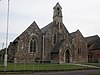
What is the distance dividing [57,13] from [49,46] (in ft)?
32.7

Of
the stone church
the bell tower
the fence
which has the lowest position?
the fence

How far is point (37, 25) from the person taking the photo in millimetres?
52531

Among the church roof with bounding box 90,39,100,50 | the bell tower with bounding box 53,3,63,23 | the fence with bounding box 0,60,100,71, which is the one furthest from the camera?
the church roof with bounding box 90,39,100,50

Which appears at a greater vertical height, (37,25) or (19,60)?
(37,25)

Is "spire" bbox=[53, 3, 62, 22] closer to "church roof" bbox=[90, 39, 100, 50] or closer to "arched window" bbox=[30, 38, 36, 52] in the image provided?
"arched window" bbox=[30, 38, 36, 52]

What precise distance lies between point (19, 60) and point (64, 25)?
634 inches

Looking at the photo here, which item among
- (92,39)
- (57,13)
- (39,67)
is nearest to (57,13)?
(57,13)

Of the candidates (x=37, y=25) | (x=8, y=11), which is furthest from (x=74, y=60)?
(x=8, y=11)

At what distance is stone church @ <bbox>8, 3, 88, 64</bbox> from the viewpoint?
1950 inches

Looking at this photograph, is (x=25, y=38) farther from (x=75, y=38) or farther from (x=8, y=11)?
(x=8, y=11)

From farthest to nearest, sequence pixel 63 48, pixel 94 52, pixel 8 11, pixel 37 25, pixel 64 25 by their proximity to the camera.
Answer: pixel 94 52, pixel 64 25, pixel 37 25, pixel 63 48, pixel 8 11

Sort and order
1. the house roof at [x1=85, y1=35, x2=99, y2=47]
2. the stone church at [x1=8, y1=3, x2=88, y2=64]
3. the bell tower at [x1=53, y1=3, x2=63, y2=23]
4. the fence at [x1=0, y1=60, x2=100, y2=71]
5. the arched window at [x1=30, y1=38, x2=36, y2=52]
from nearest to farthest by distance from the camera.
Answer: the fence at [x1=0, y1=60, x2=100, y2=71] → the stone church at [x1=8, y1=3, x2=88, y2=64] → the arched window at [x1=30, y1=38, x2=36, y2=52] → the bell tower at [x1=53, y1=3, x2=63, y2=23] → the house roof at [x1=85, y1=35, x2=99, y2=47]

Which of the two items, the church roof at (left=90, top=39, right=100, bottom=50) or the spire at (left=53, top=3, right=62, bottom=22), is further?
the church roof at (left=90, top=39, right=100, bottom=50)

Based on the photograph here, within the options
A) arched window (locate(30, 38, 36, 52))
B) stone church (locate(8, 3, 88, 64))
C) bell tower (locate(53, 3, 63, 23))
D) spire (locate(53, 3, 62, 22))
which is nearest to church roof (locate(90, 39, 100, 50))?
stone church (locate(8, 3, 88, 64))
